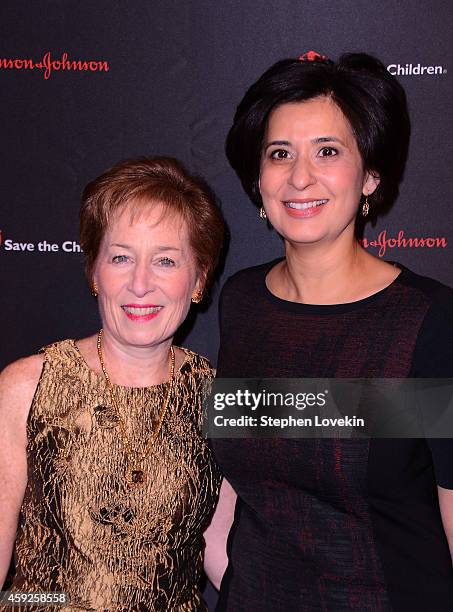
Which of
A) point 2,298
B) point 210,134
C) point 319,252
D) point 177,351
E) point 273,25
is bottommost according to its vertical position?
point 177,351

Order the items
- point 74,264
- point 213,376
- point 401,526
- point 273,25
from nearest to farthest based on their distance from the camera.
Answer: point 401,526 < point 213,376 < point 273,25 < point 74,264

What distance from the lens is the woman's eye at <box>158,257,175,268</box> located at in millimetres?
1773

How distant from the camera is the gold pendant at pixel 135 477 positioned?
1.76 metres

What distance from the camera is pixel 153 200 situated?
69.7 inches

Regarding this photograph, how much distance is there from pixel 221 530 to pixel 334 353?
64 cm

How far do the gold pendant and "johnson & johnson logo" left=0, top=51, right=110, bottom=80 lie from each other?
4.12 ft

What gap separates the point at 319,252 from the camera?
1.80m

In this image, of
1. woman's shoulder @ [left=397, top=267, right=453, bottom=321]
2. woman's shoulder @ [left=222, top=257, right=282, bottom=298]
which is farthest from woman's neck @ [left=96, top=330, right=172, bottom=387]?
woman's shoulder @ [left=397, top=267, right=453, bottom=321]

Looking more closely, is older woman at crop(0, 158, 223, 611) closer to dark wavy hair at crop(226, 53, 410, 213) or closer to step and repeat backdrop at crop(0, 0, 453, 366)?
dark wavy hair at crop(226, 53, 410, 213)

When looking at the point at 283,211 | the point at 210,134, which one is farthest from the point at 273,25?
the point at 283,211

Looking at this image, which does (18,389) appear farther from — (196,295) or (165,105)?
(165,105)

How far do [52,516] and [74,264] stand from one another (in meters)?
0.92

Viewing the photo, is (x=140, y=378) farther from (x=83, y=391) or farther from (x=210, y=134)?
(x=210, y=134)

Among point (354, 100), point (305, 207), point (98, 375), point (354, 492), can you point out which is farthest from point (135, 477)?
point (354, 100)
